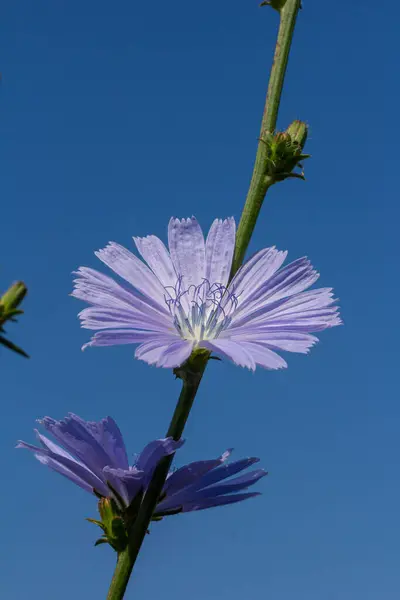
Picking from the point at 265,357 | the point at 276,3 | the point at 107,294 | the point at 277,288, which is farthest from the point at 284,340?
the point at 276,3

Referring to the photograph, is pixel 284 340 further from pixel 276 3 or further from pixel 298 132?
pixel 276 3

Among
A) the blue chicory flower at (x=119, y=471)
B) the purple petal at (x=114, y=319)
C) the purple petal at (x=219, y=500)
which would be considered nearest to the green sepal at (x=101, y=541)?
the blue chicory flower at (x=119, y=471)

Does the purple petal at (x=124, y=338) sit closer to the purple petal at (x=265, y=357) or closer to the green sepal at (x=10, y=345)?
the purple petal at (x=265, y=357)

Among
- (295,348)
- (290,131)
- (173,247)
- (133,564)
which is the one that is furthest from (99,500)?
(290,131)

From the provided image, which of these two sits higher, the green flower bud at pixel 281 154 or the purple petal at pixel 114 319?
the green flower bud at pixel 281 154

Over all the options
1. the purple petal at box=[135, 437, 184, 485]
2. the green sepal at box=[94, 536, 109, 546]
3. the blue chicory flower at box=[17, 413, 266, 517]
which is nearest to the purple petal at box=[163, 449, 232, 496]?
the blue chicory flower at box=[17, 413, 266, 517]

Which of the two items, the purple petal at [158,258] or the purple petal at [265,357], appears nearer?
the purple petal at [265,357]

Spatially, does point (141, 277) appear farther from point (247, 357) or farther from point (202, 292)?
point (247, 357)

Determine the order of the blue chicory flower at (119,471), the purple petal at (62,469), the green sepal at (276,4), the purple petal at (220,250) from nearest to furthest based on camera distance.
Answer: the blue chicory flower at (119,471), the purple petal at (62,469), the purple petal at (220,250), the green sepal at (276,4)
